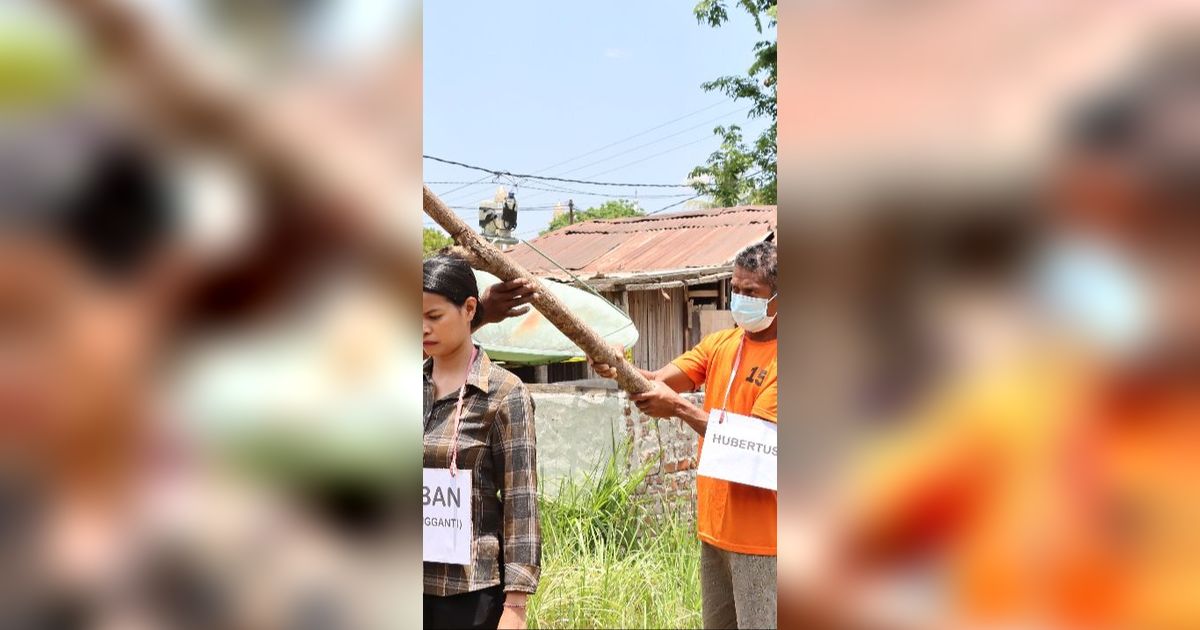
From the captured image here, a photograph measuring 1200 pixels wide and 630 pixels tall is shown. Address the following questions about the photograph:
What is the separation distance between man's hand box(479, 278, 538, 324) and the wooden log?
4 cm

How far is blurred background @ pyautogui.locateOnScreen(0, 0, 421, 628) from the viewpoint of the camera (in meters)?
0.58

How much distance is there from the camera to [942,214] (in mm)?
602

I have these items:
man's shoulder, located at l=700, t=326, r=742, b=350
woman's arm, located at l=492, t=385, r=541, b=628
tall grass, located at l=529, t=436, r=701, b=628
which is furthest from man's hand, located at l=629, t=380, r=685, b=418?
tall grass, located at l=529, t=436, r=701, b=628

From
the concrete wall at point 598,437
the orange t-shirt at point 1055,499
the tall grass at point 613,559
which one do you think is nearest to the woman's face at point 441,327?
the orange t-shirt at point 1055,499

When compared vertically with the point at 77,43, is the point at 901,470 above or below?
below

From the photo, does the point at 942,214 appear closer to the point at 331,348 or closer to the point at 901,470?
the point at 901,470

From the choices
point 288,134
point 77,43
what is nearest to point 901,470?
point 288,134

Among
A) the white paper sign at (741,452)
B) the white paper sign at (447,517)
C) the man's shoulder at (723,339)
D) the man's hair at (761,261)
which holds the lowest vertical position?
the white paper sign at (447,517)

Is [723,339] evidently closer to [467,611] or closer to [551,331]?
[467,611]

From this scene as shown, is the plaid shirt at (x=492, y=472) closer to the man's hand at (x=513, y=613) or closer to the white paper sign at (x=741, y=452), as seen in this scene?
the man's hand at (x=513, y=613)

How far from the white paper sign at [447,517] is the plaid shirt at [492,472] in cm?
2

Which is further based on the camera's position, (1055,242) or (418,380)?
(418,380)

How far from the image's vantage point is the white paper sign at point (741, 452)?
265 cm

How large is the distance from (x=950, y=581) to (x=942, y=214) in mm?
233
